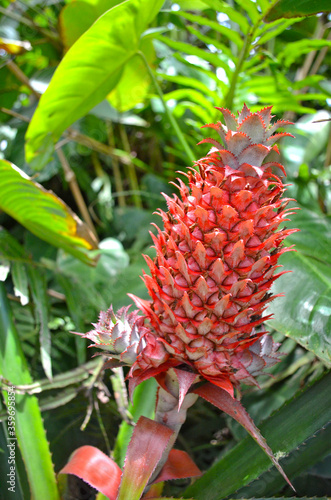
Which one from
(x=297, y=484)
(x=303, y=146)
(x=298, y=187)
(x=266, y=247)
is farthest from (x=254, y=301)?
(x=303, y=146)

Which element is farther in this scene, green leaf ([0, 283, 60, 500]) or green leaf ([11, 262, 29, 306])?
green leaf ([11, 262, 29, 306])

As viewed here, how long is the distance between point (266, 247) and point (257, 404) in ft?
1.52

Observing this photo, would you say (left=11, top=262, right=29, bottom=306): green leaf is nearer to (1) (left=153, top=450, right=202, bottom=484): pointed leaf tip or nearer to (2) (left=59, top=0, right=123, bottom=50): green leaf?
(1) (left=153, top=450, right=202, bottom=484): pointed leaf tip

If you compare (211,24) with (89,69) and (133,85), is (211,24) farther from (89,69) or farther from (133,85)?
(133,85)

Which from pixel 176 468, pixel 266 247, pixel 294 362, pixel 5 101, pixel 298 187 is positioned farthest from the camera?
pixel 5 101

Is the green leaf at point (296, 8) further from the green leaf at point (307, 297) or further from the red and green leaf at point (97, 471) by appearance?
the red and green leaf at point (97, 471)

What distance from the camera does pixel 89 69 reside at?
0.80m

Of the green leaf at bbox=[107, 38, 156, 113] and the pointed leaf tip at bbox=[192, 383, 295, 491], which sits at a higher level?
the green leaf at bbox=[107, 38, 156, 113]

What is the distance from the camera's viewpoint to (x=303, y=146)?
1.40 meters

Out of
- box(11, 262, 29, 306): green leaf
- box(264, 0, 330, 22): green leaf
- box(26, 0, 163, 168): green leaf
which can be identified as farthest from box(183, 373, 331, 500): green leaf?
box(26, 0, 163, 168): green leaf

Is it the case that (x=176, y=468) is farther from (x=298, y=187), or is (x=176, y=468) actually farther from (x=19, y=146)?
(x=19, y=146)

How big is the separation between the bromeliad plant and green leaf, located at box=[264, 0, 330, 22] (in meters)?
0.30

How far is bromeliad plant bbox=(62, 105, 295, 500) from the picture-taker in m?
0.46

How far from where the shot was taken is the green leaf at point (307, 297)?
1.92ft
